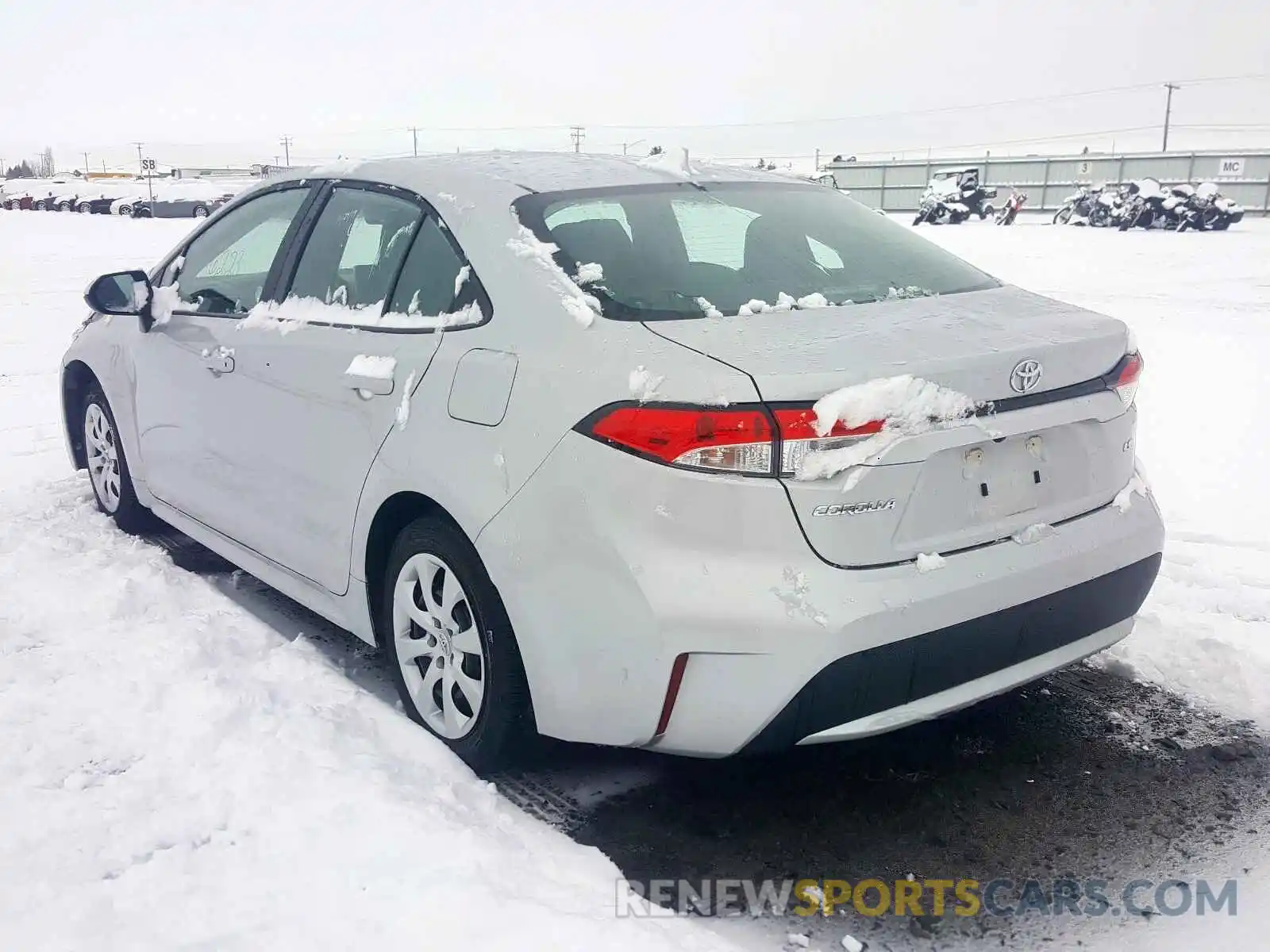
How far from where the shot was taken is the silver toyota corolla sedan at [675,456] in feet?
7.62

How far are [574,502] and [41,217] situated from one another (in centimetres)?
4400

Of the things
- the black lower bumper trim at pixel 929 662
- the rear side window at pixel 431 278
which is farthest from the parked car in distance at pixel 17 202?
the black lower bumper trim at pixel 929 662

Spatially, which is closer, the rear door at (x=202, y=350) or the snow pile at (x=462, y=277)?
the snow pile at (x=462, y=277)

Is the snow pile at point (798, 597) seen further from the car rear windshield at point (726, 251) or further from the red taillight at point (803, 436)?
the car rear windshield at point (726, 251)

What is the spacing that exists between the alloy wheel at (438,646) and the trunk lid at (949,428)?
96 cm

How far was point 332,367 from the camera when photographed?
129 inches

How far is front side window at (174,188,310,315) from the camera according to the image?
12.7 ft

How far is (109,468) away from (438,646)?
9.33 feet

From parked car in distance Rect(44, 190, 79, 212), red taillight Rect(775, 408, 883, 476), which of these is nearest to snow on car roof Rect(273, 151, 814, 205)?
red taillight Rect(775, 408, 883, 476)

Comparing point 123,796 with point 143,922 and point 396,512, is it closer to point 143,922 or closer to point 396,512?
point 143,922

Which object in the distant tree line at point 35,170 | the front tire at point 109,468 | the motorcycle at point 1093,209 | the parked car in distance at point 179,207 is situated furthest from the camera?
the distant tree line at point 35,170

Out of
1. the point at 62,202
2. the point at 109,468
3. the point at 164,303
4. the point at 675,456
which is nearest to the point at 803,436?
the point at 675,456

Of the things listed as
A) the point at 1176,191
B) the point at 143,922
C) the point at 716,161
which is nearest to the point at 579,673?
the point at 143,922

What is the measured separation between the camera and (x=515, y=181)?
10.3 ft
